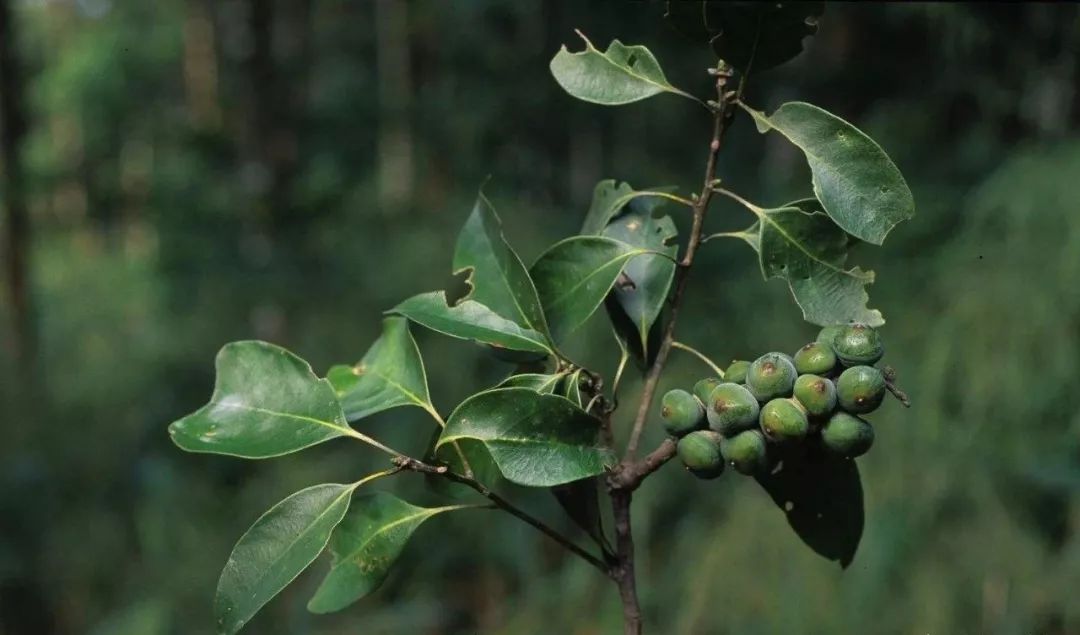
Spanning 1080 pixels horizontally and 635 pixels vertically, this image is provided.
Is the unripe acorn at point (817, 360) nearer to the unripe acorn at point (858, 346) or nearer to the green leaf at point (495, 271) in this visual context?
the unripe acorn at point (858, 346)

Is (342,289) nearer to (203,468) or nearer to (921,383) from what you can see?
(203,468)

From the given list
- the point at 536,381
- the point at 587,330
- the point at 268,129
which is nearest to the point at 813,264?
the point at 536,381

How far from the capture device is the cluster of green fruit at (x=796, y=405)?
1.42 ft

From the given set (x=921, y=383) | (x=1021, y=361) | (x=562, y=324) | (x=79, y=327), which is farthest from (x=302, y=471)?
(x=79, y=327)

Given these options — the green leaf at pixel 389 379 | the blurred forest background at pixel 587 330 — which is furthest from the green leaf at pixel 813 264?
the blurred forest background at pixel 587 330

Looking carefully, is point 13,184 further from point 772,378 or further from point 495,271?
point 772,378

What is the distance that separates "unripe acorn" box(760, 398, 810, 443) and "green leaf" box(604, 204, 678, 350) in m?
0.13

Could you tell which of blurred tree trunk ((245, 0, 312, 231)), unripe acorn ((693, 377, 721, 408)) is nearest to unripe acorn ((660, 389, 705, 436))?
unripe acorn ((693, 377, 721, 408))

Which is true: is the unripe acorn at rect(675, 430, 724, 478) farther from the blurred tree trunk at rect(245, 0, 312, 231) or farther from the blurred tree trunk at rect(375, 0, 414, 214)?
the blurred tree trunk at rect(375, 0, 414, 214)

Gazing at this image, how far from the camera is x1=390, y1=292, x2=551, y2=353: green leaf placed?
20.8 inches

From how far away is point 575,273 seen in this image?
56cm

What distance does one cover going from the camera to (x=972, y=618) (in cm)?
149

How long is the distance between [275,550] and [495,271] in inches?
8.1

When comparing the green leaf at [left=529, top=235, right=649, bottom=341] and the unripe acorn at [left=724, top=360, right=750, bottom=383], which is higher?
the green leaf at [left=529, top=235, right=649, bottom=341]
